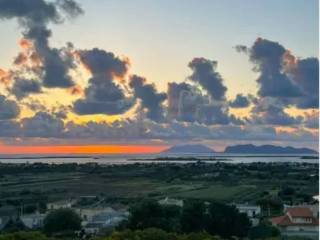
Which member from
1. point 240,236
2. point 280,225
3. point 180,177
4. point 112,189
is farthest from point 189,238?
point 180,177

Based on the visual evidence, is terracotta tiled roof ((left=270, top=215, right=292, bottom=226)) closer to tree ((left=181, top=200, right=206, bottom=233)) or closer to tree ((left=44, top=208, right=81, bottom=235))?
tree ((left=181, top=200, right=206, bottom=233))

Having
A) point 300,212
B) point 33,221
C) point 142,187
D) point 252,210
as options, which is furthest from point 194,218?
point 142,187

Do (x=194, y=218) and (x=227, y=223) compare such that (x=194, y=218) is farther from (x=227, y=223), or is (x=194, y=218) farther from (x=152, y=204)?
(x=152, y=204)

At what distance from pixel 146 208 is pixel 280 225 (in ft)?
13.5

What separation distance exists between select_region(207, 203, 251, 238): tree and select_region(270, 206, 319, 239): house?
4.13 feet

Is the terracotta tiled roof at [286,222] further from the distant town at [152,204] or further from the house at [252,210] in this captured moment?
the house at [252,210]

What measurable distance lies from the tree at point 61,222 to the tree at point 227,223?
421 cm

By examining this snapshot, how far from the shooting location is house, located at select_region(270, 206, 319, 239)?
17.6 metres

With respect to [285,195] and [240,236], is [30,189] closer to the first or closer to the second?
[285,195]

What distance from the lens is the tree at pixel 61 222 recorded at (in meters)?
17.8

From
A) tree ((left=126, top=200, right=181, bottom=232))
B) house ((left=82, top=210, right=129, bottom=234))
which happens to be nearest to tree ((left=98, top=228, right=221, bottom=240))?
tree ((left=126, top=200, right=181, bottom=232))

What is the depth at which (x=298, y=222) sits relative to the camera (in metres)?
18.1

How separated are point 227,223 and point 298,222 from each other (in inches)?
109

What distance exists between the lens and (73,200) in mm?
28438
